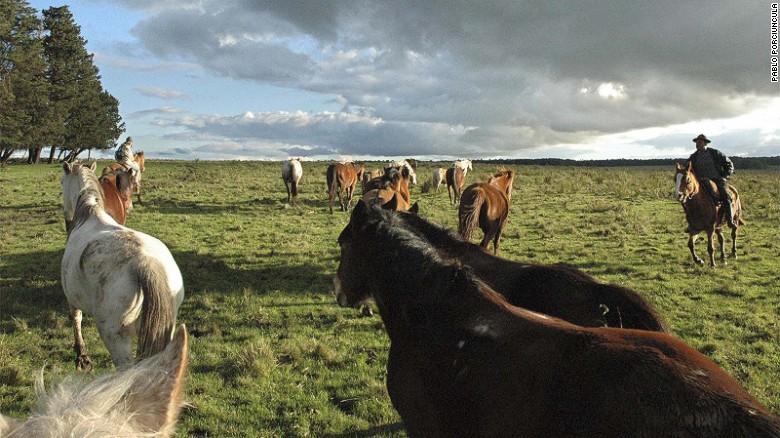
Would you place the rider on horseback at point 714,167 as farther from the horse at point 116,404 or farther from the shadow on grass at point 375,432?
the horse at point 116,404

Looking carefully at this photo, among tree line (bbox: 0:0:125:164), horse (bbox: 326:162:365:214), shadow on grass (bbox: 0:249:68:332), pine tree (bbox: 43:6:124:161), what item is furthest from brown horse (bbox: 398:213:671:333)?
pine tree (bbox: 43:6:124:161)

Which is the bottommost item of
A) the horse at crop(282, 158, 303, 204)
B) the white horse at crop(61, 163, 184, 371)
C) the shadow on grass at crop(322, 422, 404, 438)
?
the shadow on grass at crop(322, 422, 404, 438)

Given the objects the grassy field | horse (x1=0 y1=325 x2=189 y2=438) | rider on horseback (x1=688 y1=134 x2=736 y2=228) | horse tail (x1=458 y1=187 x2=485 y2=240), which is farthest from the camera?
rider on horseback (x1=688 y1=134 x2=736 y2=228)

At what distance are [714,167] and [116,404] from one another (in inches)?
530

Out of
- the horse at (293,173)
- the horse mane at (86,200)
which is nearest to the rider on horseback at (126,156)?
the horse at (293,173)

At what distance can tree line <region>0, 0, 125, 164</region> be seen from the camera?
37.3 m

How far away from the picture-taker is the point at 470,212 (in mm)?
9500

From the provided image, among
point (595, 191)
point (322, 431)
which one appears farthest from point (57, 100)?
point (322, 431)

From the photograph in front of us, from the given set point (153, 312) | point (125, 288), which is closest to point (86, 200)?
point (125, 288)

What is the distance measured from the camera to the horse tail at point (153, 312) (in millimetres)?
3840

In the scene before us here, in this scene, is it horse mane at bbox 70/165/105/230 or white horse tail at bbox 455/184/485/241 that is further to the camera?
white horse tail at bbox 455/184/485/241

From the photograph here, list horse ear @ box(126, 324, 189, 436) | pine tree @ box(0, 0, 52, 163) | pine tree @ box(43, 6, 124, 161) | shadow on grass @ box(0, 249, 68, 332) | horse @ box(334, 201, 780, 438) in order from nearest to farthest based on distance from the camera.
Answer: horse ear @ box(126, 324, 189, 436) → horse @ box(334, 201, 780, 438) → shadow on grass @ box(0, 249, 68, 332) → pine tree @ box(0, 0, 52, 163) → pine tree @ box(43, 6, 124, 161)

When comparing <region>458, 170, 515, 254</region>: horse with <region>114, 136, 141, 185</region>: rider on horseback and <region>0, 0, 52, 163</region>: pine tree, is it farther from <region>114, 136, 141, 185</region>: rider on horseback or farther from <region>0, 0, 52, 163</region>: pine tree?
<region>0, 0, 52, 163</region>: pine tree

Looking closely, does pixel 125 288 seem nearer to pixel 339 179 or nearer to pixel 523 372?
pixel 523 372
